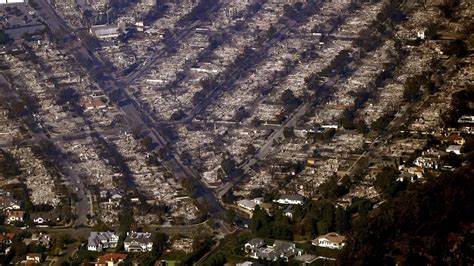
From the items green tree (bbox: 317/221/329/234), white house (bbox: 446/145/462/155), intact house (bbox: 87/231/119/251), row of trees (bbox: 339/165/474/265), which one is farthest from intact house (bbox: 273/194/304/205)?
intact house (bbox: 87/231/119/251)

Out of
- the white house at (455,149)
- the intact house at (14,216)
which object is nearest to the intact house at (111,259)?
the intact house at (14,216)

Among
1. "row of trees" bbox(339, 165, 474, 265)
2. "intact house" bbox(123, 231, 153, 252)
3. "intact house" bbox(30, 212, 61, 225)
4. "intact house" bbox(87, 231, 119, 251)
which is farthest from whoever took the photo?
"intact house" bbox(30, 212, 61, 225)

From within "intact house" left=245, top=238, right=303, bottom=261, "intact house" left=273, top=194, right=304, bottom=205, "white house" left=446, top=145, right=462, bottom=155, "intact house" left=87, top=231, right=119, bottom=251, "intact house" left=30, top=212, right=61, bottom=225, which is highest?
"white house" left=446, top=145, right=462, bottom=155

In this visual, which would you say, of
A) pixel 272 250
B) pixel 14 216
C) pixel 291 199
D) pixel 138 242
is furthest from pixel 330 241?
pixel 14 216

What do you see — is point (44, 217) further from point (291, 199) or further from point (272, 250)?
point (272, 250)

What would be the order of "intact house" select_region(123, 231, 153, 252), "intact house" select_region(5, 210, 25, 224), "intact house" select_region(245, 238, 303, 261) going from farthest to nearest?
"intact house" select_region(5, 210, 25, 224)
"intact house" select_region(123, 231, 153, 252)
"intact house" select_region(245, 238, 303, 261)

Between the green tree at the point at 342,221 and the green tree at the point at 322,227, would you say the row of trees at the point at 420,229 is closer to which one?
the green tree at the point at 342,221

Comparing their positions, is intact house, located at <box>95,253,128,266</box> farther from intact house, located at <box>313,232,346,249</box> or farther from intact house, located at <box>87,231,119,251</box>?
intact house, located at <box>313,232,346,249</box>

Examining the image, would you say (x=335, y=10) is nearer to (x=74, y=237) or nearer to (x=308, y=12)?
(x=308, y=12)
